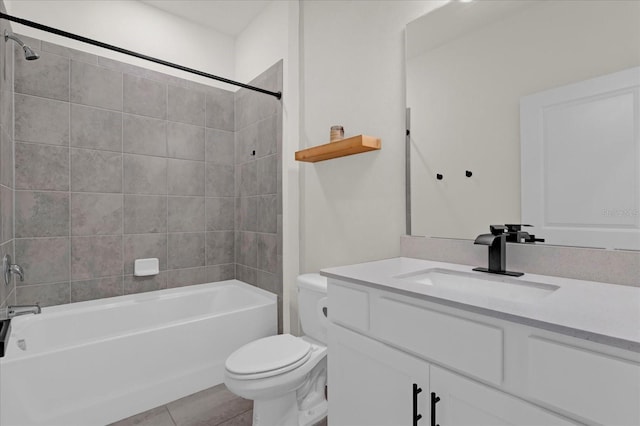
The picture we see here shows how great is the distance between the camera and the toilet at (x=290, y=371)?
Answer: 1499 mm

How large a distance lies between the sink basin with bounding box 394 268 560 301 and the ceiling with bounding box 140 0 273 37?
2416 mm

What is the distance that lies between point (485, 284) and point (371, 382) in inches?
21.4

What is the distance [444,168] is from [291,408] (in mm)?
1395

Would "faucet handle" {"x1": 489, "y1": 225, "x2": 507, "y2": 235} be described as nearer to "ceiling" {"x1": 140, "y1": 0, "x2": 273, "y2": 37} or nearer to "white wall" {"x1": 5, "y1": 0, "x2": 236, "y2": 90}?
"ceiling" {"x1": 140, "y1": 0, "x2": 273, "y2": 37}

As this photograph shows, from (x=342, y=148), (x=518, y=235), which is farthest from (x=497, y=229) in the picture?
(x=342, y=148)

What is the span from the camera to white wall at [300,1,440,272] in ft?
5.73

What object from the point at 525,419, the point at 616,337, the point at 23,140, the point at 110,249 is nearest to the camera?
the point at 616,337

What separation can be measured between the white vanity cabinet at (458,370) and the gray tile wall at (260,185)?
4.42 feet

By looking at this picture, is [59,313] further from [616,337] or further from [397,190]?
[616,337]

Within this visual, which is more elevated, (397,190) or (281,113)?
(281,113)

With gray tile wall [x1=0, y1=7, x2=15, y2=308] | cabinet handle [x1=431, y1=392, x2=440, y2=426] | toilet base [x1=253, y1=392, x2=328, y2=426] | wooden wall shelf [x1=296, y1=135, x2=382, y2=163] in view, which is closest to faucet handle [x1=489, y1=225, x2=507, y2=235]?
cabinet handle [x1=431, y1=392, x2=440, y2=426]

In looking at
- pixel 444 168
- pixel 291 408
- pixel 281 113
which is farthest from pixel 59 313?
pixel 444 168

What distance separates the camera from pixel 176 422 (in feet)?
5.99

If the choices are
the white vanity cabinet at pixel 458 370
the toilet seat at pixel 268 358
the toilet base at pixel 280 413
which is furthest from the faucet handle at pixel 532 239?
the toilet base at pixel 280 413
